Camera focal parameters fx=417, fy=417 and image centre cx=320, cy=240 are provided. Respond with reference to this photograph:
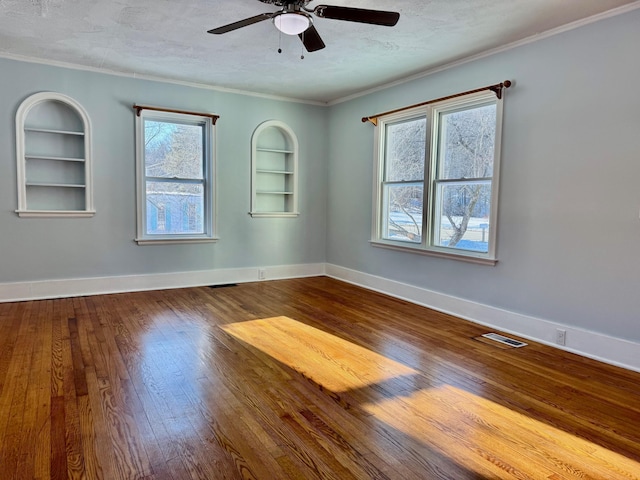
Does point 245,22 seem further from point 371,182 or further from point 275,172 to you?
Answer: point 275,172

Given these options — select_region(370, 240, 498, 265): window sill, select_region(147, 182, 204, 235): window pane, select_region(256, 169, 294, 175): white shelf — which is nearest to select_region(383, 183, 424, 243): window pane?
select_region(370, 240, 498, 265): window sill

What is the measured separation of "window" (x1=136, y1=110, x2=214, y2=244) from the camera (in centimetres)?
532

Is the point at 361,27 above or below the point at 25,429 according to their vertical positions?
above

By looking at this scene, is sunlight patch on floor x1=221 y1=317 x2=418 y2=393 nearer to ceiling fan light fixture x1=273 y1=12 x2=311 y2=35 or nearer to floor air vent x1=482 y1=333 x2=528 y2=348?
floor air vent x1=482 y1=333 x2=528 y2=348

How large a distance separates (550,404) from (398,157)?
3502 millimetres

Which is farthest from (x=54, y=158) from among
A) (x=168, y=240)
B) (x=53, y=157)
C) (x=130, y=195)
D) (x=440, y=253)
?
(x=440, y=253)

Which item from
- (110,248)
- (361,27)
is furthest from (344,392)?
(110,248)

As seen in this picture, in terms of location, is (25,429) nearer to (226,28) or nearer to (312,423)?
(312,423)

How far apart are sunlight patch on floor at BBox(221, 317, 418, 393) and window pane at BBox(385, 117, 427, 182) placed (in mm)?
2363

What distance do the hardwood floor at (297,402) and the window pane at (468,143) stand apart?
5.22 feet

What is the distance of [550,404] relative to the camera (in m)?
2.51

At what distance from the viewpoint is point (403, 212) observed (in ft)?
17.3

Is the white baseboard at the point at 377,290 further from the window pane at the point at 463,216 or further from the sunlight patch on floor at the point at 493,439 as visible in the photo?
the sunlight patch on floor at the point at 493,439

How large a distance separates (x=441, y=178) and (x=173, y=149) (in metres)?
3.47
